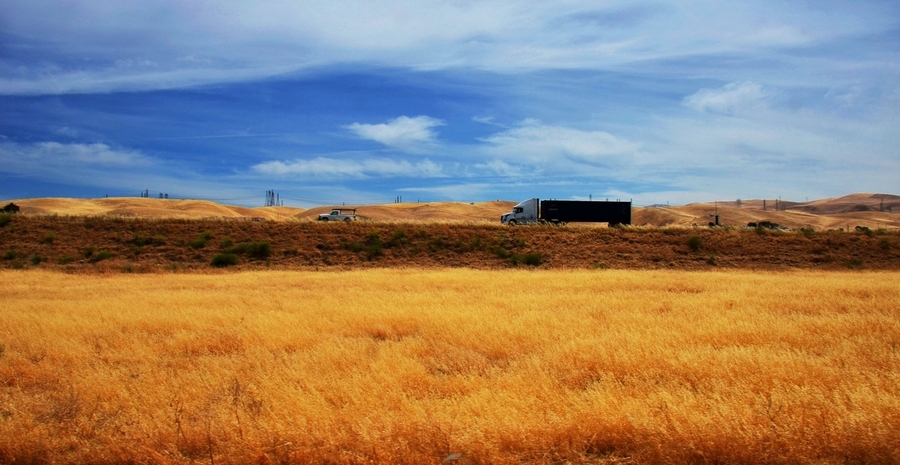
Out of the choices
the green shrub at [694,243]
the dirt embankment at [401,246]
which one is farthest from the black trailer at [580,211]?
the green shrub at [694,243]

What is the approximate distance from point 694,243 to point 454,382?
35164 mm

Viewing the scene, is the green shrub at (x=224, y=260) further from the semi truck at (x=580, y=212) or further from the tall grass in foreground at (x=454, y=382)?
the semi truck at (x=580, y=212)

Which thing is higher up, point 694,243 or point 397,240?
point 397,240

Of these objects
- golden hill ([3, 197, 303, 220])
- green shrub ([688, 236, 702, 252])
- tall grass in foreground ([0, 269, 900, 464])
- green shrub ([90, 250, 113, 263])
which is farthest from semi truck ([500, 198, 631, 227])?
golden hill ([3, 197, 303, 220])

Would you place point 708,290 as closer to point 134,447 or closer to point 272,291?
point 272,291

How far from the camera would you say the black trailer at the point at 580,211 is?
164ft

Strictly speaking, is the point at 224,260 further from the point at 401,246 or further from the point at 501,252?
the point at 501,252

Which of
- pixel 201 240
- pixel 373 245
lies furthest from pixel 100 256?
pixel 373 245

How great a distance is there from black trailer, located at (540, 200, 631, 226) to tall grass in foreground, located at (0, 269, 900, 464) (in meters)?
34.0

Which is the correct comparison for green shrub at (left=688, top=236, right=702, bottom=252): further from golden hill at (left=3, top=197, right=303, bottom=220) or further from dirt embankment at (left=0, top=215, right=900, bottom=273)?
golden hill at (left=3, top=197, right=303, bottom=220)

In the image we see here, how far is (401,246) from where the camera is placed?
39062 millimetres

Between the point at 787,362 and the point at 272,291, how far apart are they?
16.9 m

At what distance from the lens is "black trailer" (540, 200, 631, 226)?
50062 millimetres

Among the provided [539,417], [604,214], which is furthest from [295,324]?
[604,214]
